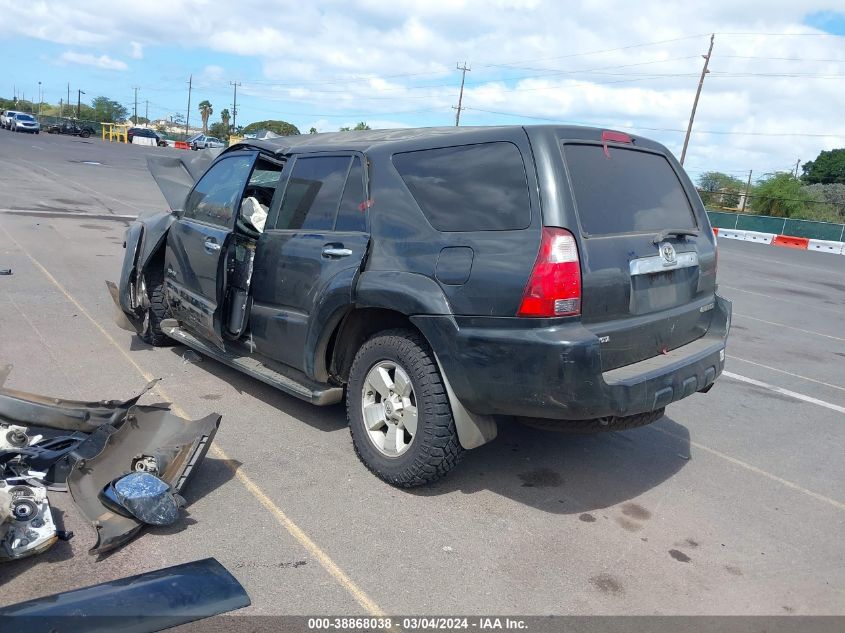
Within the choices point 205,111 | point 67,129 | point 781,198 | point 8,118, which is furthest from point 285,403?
point 205,111

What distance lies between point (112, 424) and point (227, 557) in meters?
1.33

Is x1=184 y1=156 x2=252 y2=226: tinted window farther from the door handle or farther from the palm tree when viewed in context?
the palm tree

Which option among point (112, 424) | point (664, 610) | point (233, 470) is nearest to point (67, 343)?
point (112, 424)

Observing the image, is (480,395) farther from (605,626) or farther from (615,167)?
(615,167)

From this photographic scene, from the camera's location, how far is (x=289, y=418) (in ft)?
15.7

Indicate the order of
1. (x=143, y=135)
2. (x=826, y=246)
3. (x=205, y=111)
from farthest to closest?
(x=205, y=111), (x=143, y=135), (x=826, y=246)

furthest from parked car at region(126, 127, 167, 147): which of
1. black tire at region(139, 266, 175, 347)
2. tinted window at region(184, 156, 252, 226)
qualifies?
tinted window at region(184, 156, 252, 226)

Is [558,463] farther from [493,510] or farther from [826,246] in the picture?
[826,246]

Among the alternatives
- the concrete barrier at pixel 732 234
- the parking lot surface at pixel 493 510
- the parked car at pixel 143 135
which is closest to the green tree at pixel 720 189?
the concrete barrier at pixel 732 234

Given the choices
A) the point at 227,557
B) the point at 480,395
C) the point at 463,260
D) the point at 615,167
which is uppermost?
the point at 615,167

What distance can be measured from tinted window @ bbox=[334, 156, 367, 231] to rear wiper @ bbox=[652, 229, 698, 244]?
63.9 inches

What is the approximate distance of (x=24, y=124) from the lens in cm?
5309

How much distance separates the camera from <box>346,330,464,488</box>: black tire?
11.8 ft

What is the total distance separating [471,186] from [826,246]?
2721cm
